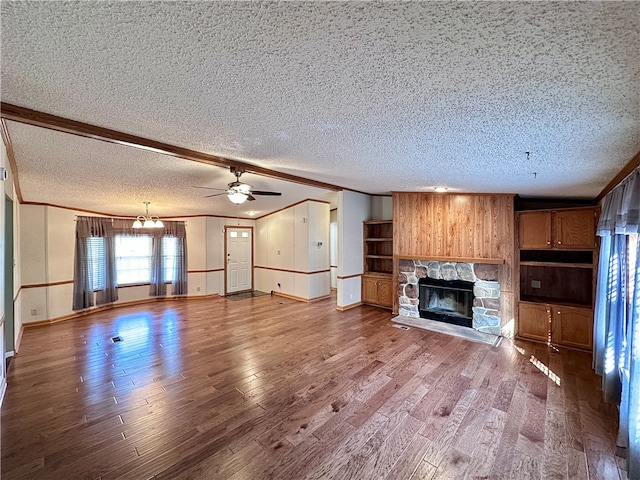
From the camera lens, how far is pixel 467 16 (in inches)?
36.8

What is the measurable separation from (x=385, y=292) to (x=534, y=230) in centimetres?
301

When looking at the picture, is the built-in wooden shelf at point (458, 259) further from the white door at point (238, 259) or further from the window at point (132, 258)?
the window at point (132, 258)

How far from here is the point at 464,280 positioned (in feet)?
16.1

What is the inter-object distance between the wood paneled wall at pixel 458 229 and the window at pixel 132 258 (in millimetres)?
5936

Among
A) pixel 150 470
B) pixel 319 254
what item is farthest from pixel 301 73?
pixel 319 254

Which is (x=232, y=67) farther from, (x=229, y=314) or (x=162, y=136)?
(x=229, y=314)

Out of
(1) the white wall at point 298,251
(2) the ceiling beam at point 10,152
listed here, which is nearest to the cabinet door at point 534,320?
(1) the white wall at point 298,251

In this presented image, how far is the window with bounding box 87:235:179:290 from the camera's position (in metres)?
6.10

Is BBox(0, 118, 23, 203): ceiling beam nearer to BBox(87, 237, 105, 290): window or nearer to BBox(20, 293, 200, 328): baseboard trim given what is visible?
BBox(87, 237, 105, 290): window

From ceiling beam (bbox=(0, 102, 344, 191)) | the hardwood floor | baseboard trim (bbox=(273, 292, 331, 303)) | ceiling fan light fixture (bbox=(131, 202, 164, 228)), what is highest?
ceiling beam (bbox=(0, 102, 344, 191))

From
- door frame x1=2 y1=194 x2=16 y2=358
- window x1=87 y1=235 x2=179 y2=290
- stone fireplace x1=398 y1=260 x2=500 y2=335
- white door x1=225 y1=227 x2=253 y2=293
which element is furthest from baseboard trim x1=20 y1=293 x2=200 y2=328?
stone fireplace x1=398 y1=260 x2=500 y2=335

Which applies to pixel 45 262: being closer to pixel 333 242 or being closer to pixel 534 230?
pixel 333 242

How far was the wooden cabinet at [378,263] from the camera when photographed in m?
6.20

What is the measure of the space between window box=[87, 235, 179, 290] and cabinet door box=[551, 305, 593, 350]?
26.9 feet
